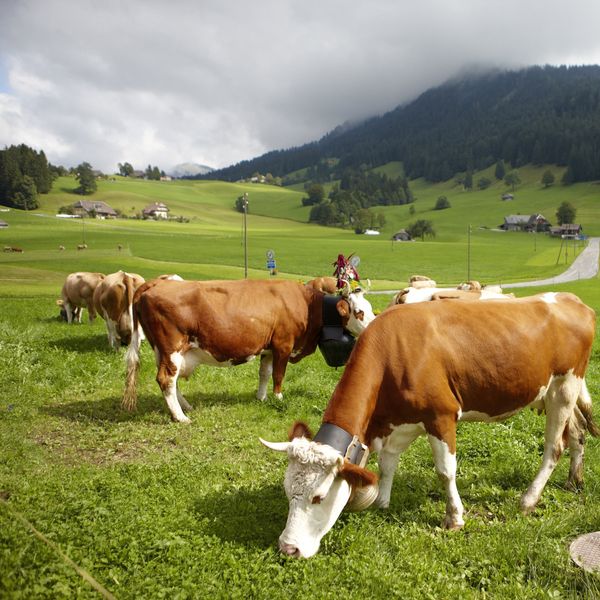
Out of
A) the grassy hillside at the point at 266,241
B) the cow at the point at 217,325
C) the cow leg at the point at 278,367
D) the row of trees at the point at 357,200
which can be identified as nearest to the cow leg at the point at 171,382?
the cow at the point at 217,325

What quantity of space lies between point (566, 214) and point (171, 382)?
450ft

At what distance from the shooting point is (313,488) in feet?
15.4

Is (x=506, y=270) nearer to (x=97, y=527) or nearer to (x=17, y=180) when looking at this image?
(x=97, y=527)

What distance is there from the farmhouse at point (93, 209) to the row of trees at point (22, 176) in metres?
7.56

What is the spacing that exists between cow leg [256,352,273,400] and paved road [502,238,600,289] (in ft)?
156

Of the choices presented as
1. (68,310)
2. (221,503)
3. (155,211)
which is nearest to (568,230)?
Result: (155,211)

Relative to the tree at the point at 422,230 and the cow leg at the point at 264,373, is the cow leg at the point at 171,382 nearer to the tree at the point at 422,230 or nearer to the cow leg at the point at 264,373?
the cow leg at the point at 264,373

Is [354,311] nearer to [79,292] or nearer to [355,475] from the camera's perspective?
[355,475]

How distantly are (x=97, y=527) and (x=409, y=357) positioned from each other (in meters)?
3.82

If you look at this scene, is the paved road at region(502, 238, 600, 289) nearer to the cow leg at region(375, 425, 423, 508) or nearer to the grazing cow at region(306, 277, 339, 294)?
the grazing cow at region(306, 277, 339, 294)

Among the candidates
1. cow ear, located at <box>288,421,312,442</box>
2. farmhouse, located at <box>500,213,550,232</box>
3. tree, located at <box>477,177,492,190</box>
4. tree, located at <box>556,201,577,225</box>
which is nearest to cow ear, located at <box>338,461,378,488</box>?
cow ear, located at <box>288,421,312,442</box>

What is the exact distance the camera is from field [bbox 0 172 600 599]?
4.62 metres

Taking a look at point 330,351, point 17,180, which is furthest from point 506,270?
point 17,180

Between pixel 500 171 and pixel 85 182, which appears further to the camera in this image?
pixel 500 171
